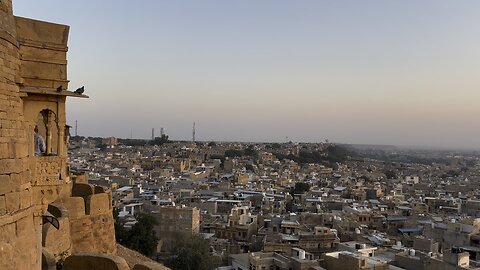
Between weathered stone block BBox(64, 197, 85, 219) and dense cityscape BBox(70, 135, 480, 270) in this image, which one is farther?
dense cityscape BBox(70, 135, 480, 270)

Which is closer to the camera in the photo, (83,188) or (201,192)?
(83,188)

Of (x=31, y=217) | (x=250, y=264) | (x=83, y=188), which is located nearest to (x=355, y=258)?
(x=250, y=264)

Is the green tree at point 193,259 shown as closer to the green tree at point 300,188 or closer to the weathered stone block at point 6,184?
the weathered stone block at point 6,184

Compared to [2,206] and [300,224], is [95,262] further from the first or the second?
[300,224]

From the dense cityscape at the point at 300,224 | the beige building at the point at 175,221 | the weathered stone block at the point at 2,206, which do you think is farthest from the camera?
the beige building at the point at 175,221

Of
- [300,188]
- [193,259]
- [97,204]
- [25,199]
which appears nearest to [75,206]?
[97,204]

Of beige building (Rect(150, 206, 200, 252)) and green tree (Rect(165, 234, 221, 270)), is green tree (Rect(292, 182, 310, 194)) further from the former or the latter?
green tree (Rect(165, 234, 221, 270))

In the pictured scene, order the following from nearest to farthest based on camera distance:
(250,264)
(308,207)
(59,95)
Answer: (59,95), (250,264), (308,207)

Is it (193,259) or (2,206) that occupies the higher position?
(2,206)

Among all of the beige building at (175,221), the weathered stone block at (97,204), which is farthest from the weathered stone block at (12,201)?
the beige building at (175,221)

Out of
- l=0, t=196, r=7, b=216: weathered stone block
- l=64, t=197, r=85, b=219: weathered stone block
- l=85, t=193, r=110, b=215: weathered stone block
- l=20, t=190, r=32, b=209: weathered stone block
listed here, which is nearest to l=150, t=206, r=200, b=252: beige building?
l=85, t=193, r=110, b=215: weathered stone block

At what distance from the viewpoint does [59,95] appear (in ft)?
24.7

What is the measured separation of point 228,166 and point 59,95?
6986cm

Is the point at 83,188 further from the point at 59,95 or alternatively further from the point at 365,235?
the point at 365,235
